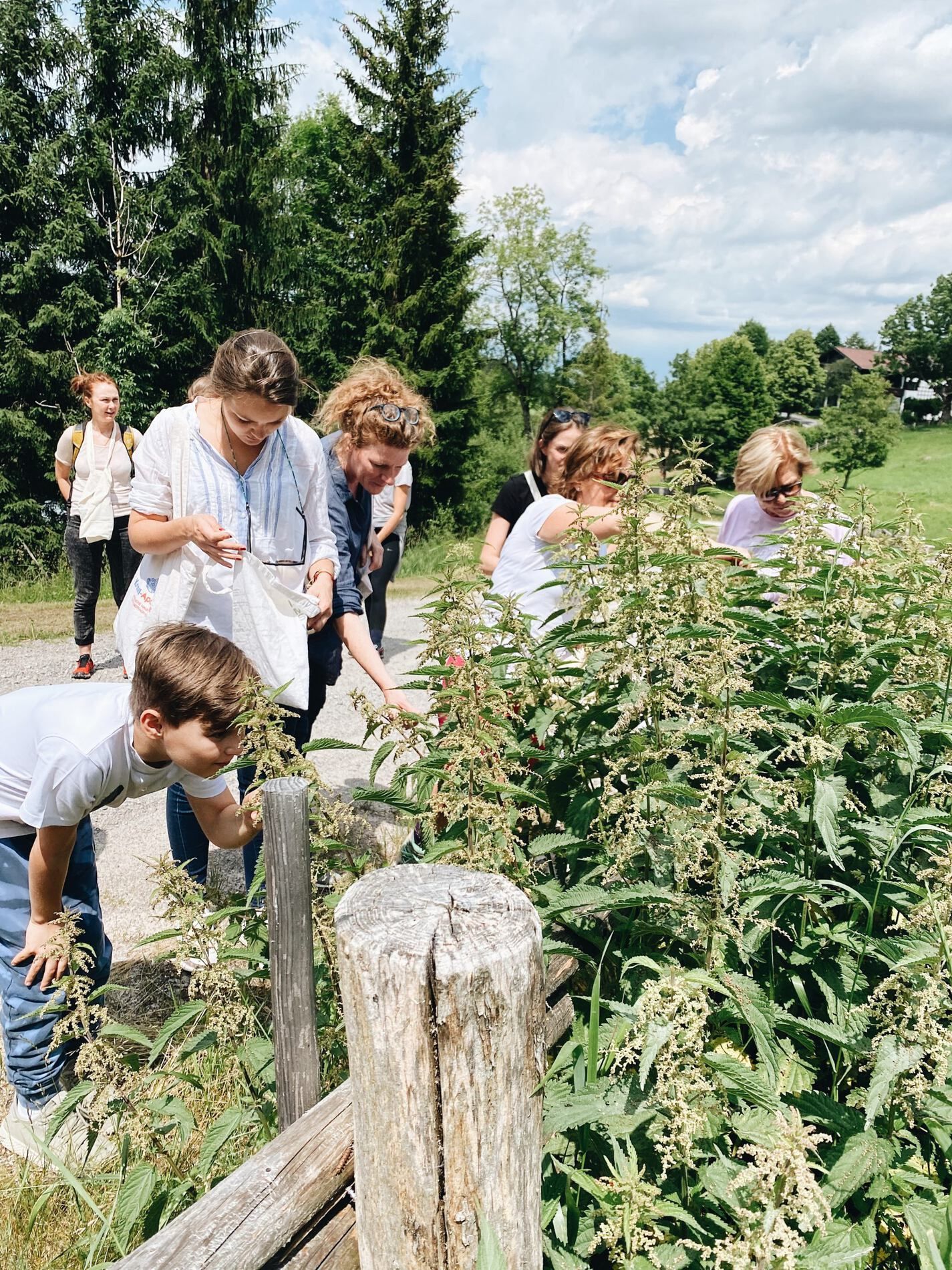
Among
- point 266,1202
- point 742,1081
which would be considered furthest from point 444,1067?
point 742,1081

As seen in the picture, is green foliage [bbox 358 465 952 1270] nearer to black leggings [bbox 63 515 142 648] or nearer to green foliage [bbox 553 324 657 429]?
black leggings [bbox 63 515 142 648]

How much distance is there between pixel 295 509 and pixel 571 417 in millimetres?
1902

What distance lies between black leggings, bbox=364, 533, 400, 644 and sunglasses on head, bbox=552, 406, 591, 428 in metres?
1.85

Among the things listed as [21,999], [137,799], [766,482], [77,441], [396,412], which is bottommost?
[137,799]

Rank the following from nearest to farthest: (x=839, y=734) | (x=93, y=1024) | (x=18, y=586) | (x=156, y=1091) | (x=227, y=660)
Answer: (x=839, y=734), (x=227, y=660), (x=156, y=1091), (x=93, y=1024), (x=18, y=586)

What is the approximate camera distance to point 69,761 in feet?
7.97

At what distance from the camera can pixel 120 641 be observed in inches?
127

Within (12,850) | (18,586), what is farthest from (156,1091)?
(18,586)

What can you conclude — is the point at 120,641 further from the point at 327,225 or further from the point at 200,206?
the point at 327,225

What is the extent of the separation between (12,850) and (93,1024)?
768 millimetres

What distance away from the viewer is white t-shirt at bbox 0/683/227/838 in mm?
2410

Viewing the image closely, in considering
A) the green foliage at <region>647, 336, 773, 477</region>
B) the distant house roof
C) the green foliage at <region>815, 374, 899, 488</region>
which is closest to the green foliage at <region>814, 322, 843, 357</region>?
the distant house roof

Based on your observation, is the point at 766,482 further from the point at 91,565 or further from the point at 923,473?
the point at 923,473

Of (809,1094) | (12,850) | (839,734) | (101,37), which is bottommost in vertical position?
(809,1094)
